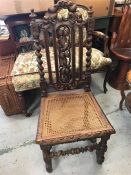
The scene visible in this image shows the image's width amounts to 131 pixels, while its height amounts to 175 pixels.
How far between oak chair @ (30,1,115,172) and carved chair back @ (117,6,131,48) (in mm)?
946

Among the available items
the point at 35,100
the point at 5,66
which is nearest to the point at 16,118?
the point at 35,100

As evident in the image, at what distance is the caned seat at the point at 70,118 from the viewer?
3.63 ft

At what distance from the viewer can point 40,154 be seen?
1.51 meters

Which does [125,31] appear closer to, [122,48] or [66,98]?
[122,48]

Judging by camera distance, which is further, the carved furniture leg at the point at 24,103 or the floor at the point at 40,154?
the carved furniture leg at the point at 24,103

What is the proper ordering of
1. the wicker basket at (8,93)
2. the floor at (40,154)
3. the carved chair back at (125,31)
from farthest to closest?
the carved chair back at (125,31) < the wicker basket at (8,93) < the floor at (40,154)

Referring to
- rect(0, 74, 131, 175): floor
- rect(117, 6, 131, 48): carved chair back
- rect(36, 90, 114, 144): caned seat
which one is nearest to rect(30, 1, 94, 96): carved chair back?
rect(36, 90, 114, 144): caned seat

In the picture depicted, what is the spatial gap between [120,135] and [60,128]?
30.5 inches

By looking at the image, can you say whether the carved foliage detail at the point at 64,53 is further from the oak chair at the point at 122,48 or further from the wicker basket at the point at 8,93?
the oak chair at the point at 122,48

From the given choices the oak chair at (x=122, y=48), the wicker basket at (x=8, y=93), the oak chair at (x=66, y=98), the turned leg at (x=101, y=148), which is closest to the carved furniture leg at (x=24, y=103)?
the wicker basket at (x=8, y=93)

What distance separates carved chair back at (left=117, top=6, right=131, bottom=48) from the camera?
1946 mm

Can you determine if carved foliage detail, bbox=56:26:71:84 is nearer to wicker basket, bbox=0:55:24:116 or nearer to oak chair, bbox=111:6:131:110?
wicker basket, bbox=0:55:24:116

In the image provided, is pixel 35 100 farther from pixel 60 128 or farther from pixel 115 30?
pixel 115 30

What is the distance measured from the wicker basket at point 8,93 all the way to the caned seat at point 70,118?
0.47 meters
